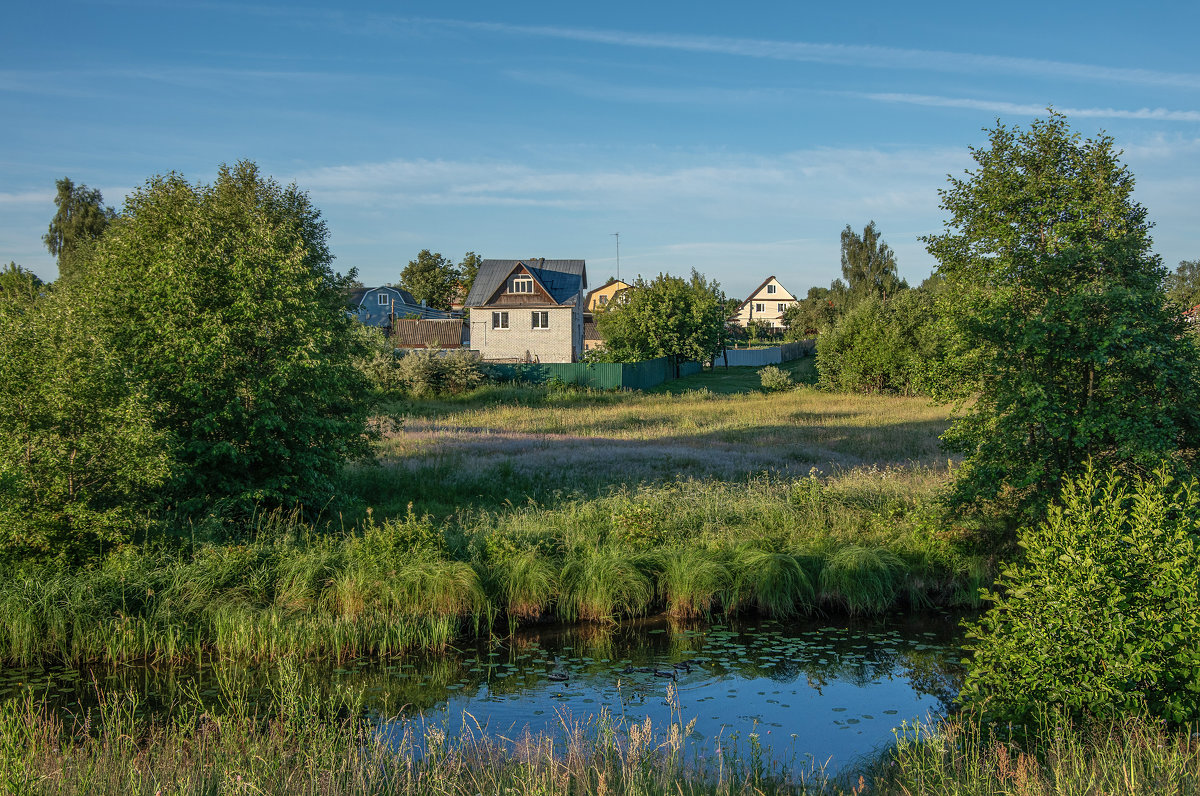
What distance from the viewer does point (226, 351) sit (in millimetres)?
13125

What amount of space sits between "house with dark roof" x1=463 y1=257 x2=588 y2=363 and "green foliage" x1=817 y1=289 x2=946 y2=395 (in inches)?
674

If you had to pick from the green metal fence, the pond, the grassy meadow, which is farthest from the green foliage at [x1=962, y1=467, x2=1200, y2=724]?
the green metal fence

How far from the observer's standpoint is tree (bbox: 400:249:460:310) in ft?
306

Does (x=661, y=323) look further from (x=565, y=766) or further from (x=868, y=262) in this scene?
(x=565, y=766)

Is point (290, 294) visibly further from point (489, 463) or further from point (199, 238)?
point (489, 463)

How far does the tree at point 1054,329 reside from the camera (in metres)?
10.2

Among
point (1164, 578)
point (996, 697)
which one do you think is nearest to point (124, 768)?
point (996, 697)

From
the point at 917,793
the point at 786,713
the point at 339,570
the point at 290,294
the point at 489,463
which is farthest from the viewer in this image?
the point at 489,463

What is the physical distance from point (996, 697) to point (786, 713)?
2.35 m

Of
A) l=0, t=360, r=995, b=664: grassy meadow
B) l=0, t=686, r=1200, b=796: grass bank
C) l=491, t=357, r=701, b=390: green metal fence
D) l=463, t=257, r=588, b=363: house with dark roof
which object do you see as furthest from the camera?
l=463, t=257, r=588, b=363: house with dark roof

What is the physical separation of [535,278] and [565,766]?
50099 millimetres

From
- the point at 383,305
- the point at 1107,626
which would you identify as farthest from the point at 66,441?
the point at 383,305

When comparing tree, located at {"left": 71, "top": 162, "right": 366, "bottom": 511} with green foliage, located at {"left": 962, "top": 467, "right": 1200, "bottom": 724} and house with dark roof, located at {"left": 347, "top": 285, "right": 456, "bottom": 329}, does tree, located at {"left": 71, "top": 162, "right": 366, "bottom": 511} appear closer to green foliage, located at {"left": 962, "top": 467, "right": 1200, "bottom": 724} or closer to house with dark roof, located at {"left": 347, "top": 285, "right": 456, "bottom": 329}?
green foliage, located at {"left": 962, "top": 467, "right": 1200, "bottom": 724}

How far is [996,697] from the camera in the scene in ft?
21.8
